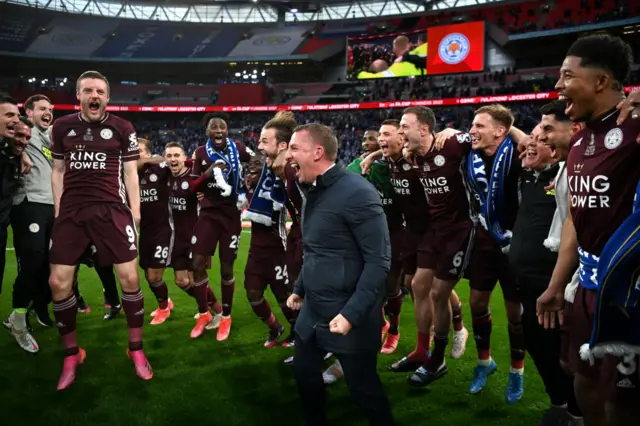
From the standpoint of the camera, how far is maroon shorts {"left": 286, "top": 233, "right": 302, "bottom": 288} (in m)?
4.86

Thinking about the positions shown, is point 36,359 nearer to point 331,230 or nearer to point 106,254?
point 106,254

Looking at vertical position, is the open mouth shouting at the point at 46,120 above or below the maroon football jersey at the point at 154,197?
above

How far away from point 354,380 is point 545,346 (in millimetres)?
1500

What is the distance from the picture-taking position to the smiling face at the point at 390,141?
5.04 metres

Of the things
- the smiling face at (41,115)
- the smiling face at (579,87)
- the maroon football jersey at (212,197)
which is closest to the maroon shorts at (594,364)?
the smiling face at (579,87)

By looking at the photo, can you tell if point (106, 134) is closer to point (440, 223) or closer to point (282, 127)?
point (282, 127)

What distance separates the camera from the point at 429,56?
35625mm

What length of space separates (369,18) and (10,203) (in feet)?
140

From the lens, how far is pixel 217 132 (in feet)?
20.3

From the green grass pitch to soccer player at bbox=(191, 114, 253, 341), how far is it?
0.67 meters

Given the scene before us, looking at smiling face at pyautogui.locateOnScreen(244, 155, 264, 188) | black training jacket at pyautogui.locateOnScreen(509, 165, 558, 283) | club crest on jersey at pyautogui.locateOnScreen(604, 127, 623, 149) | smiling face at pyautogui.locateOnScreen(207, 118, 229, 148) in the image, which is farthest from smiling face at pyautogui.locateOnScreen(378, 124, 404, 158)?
club crest on jersey at pyautogui.locateOnScreen(604, 127, 623, 149)

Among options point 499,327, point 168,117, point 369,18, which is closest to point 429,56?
point 369,18

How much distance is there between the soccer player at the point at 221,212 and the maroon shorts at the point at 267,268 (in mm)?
733

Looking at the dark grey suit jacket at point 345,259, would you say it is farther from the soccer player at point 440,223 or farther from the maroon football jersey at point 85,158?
the maroon football jersey at point 85,158
